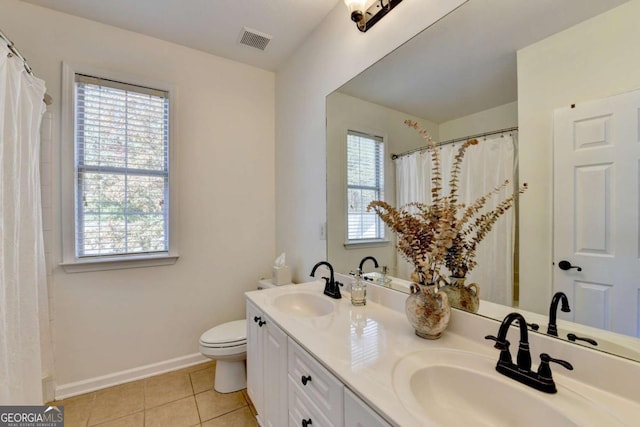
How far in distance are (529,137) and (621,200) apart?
31 centimetres

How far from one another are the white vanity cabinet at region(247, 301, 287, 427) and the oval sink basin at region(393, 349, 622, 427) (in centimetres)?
57

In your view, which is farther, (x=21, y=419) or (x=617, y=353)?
(x=21, y=419)

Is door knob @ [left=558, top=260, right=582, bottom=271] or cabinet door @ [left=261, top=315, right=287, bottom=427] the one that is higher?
door knob @ [left=558, top=260, right=582, bottom=271]

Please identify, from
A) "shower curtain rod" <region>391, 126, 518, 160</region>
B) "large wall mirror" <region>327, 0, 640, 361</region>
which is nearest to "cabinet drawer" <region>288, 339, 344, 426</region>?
"large wall mirror" <region>327, 0, 640, 361</region>

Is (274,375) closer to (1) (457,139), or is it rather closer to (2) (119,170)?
(1) (457,139)

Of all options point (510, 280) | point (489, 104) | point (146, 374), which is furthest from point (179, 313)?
point (489, 104)

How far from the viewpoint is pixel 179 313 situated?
2.20 metres

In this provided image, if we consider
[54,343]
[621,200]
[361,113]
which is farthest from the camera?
[54,343]

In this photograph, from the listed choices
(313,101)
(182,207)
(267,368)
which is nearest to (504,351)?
(267,368)

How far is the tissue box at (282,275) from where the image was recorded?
7.16 feet

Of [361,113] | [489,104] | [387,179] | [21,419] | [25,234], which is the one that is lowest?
[21,419]

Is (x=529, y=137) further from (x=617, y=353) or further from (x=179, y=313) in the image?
(x=179, y=313)

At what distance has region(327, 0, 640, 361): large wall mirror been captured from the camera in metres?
0.71

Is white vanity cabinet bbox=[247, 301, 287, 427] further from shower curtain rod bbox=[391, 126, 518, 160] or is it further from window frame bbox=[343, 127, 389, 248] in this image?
shower curtain rod bbox=[391, 126, 518, 160]
